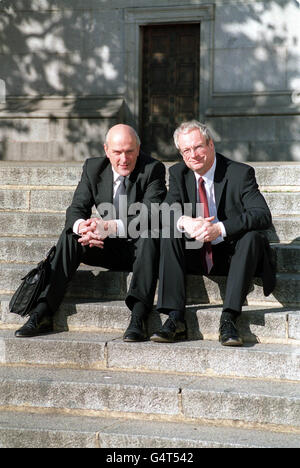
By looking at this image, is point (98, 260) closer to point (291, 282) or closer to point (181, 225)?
point (181, 225)

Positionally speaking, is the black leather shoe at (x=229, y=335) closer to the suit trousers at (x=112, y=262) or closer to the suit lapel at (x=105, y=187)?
the suit trousers at (x=112, y=262)

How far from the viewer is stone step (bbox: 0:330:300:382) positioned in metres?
4.50

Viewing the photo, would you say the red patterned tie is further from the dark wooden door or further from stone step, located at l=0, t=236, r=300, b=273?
the dark wooden door

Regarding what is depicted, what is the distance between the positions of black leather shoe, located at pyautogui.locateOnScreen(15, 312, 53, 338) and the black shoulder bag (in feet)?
0.22

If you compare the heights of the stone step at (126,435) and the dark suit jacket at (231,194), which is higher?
the dark suit jacket at (231,194)

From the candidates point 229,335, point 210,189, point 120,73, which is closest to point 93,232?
point 210,189

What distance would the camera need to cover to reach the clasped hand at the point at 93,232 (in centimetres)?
525

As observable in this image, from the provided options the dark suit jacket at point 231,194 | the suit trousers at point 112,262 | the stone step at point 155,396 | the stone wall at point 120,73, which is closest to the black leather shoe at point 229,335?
the stone step at point 155,396

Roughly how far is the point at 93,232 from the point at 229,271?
1094 millimetres

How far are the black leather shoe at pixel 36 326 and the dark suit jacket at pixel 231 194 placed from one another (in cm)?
124

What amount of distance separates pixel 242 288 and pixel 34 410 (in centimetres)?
153

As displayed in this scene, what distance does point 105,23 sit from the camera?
11359 mm
